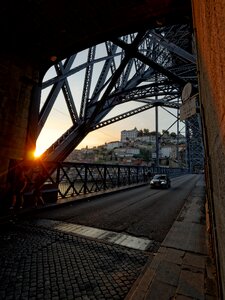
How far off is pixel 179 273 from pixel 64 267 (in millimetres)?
1725

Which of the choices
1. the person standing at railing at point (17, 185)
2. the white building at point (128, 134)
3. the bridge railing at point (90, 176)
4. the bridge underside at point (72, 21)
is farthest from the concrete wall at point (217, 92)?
the white building at point (128, 134)

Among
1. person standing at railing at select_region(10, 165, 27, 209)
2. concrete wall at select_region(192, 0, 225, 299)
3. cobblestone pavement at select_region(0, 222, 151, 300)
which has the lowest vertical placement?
cobblestone pavement at select_region(0, 222, 151, 300)

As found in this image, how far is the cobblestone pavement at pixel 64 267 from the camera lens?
2459 millimetres

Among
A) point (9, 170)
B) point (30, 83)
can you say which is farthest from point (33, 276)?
point (30, 83)

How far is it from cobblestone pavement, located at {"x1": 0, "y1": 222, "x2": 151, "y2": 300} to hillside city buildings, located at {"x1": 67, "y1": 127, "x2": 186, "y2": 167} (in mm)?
40113

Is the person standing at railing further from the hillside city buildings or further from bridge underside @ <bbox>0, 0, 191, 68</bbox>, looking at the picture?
the hillside city buildings

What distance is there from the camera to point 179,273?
2797mm

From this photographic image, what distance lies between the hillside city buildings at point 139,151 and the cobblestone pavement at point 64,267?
4011 cm

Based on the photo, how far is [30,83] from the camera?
717cm

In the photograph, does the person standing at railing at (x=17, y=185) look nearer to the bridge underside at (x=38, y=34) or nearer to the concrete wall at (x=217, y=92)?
the bridge underside at (x=38, y=34)

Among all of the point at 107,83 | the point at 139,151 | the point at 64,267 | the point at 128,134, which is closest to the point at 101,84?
the point at 107,83

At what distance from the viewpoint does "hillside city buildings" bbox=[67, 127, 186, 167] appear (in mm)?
64562

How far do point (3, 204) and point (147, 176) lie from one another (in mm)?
17803

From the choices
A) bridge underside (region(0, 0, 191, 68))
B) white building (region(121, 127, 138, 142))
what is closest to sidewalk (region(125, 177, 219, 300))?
bridge underside (region(0, 0, 191, 68))
